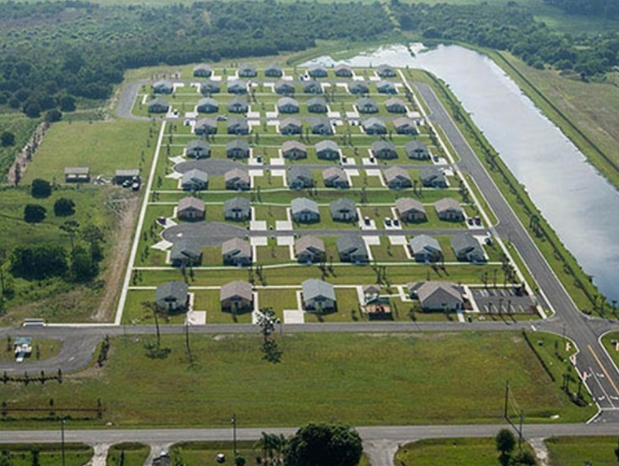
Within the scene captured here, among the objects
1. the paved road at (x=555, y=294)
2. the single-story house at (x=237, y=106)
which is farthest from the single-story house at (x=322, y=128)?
the paved road at (x=555, y=294)

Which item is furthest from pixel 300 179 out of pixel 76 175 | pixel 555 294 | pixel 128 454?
pixel 128 454

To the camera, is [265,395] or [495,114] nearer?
[265,395]

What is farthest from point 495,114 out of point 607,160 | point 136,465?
point 136,465

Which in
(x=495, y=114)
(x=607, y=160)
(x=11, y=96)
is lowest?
(x=607, y=160)

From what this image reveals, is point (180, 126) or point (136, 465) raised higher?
point (180, 126)

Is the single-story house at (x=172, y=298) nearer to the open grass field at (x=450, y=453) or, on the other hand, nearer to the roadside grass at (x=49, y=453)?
the roadside grass at (x=49, y=453)

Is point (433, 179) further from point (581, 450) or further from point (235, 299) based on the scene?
point (581, 450)

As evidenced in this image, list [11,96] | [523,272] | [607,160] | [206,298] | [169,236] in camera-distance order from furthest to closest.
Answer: [11,96] < [607,160] < [169,236] < [523,272] < [206,298]

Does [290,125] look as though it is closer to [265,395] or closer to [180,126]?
[180,126]
